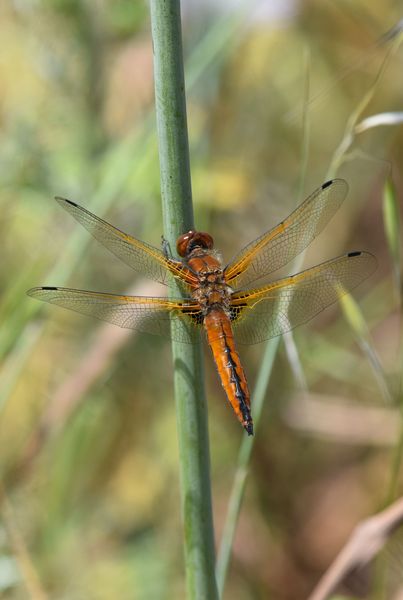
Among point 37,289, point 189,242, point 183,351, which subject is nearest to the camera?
point 183,351

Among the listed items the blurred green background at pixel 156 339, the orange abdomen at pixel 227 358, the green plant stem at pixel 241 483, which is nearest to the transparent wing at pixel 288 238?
the orange abdomen at pixel 227 358

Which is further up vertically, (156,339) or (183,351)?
(156,339)

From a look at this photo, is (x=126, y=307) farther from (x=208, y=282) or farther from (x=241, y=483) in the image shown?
(x=241, y=483)

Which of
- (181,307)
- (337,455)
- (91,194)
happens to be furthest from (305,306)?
(337,455)

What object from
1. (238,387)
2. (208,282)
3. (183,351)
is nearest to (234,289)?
(208,282)

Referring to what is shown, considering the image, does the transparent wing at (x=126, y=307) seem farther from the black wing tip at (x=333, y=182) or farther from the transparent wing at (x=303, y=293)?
the black wing tip at (x=333, y=182)

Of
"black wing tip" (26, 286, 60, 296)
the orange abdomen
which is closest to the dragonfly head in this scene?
the orange abdomen

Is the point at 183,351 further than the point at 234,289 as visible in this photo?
No

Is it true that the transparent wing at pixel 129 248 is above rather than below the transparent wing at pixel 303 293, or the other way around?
above

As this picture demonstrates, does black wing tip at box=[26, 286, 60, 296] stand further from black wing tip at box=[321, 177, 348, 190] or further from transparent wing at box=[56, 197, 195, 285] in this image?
black wing tip at box=[321, 177, 348, 190]
